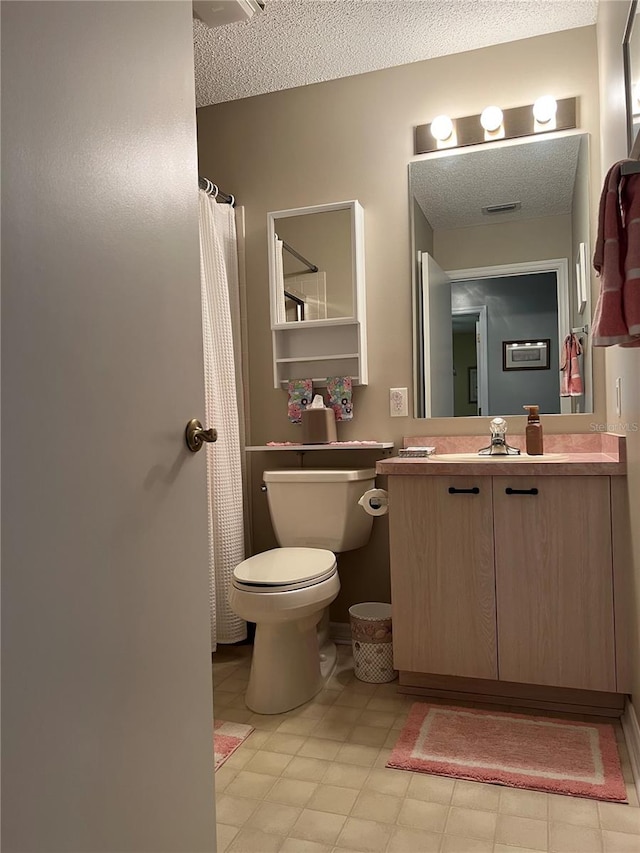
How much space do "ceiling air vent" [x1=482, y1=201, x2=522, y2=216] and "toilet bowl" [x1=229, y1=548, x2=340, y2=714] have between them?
1.57 m

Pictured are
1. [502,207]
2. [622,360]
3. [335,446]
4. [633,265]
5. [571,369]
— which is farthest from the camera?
[335,446]

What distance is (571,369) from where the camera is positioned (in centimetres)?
256

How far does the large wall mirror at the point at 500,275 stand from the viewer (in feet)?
8.45

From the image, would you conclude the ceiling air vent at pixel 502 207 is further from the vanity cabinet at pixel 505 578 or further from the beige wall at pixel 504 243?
the vanity cabinet at pixel 505 578

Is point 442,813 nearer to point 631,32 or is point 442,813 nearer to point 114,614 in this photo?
point 114,614

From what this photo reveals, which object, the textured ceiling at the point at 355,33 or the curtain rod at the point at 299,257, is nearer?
the textured ceiling at the point at 355,33

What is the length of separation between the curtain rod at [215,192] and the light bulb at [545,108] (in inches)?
53.7

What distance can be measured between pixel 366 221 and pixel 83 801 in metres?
2.51

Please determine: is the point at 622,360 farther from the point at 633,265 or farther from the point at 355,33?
the point at 355,33

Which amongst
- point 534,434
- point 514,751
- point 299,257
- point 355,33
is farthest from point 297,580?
point 355,33

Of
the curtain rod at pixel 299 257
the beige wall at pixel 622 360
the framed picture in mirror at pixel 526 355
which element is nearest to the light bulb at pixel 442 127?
the beige wall at pixel 622 360

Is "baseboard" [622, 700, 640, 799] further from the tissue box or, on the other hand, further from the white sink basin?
the tissue box

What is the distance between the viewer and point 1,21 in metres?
0.75

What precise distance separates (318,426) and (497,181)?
1267mm
